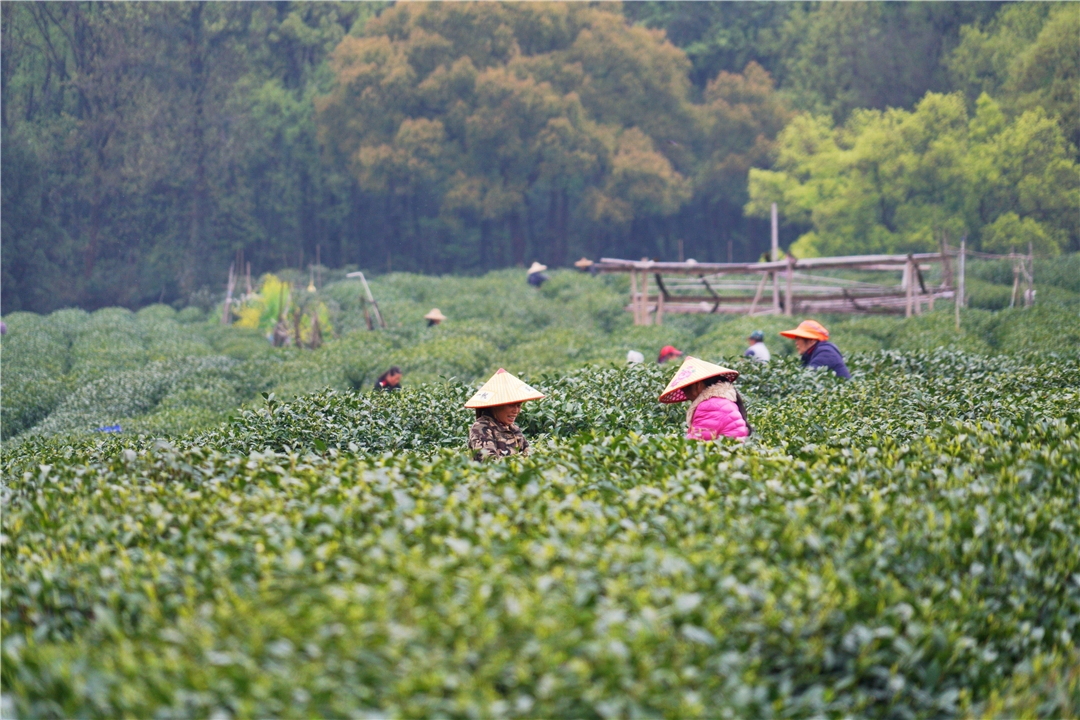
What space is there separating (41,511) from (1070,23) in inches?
1590

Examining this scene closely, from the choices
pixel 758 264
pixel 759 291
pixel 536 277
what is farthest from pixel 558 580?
pixel 536 277

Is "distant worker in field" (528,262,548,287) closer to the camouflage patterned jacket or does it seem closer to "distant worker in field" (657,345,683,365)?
"distant worker in field" (657,345,683,365)

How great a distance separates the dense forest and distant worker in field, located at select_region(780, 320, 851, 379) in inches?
1156

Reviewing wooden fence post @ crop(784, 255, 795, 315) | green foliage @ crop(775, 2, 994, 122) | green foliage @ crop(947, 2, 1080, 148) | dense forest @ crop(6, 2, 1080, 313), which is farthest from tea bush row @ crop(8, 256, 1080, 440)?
green foliage @ crop(775, 2, 994, 122)

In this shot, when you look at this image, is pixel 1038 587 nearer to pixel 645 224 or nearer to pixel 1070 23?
pixel 1070 23

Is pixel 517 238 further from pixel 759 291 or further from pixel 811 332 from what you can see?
pixel 811 332

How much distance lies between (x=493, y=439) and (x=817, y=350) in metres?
5.62

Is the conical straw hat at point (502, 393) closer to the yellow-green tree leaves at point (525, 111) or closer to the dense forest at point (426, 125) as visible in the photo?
the dense forest at point (426, 125)

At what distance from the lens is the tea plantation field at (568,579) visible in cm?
333

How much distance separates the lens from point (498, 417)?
7.29 meters

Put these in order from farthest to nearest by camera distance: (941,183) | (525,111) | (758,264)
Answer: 1. (525,111)
2. (941,183)
3. (758,264)

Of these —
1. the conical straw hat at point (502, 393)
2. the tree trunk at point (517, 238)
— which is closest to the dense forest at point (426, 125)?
the tree trunk at point (517, 238)

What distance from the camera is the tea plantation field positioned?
10.9 ft

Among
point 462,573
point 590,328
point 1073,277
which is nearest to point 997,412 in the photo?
point 462,573
